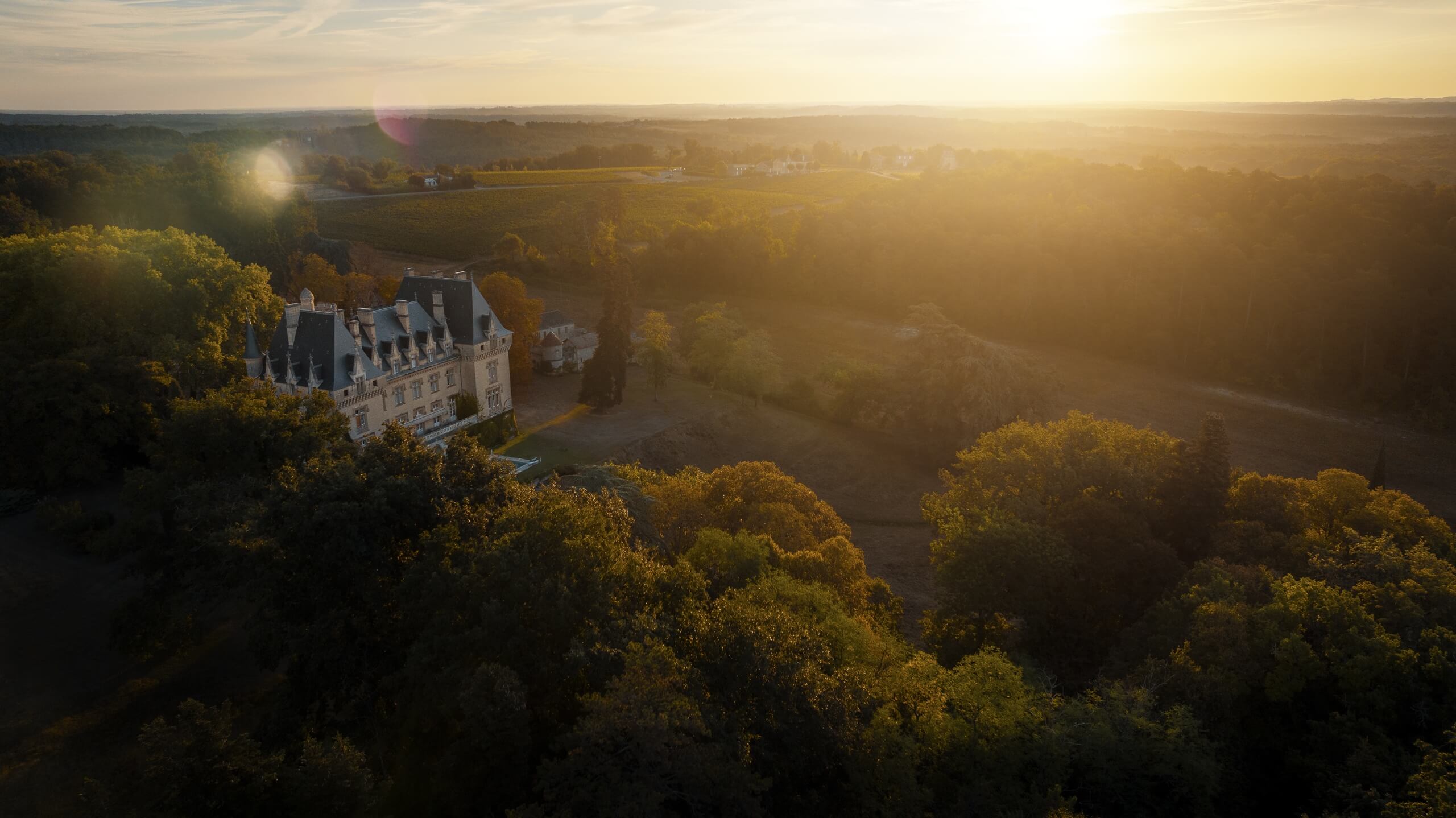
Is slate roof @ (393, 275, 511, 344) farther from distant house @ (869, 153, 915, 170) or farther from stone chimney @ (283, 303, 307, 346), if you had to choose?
distant house @ (869, 153, 915, 170)

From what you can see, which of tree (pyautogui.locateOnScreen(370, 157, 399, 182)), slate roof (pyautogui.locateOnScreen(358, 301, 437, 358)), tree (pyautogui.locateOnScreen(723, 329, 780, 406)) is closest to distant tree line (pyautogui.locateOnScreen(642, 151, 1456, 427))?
tree (pyautogui.locateOnScreen(723, 329, 780, 406))

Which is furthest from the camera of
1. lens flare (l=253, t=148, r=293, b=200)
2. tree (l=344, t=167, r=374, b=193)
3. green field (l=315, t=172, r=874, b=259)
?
tree (l=344, t=167, r=374, b=193)

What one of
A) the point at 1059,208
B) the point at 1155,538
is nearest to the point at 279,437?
the point at 1155,538

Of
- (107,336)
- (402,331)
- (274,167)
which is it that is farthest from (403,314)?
(274,167)

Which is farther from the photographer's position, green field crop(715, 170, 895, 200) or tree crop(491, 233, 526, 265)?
green field crop(715, 170, 895, 200)

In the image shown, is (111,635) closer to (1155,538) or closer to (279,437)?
(279,437)

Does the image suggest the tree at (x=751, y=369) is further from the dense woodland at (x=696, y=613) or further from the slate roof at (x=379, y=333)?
the slate roof at (x=379, y=333)

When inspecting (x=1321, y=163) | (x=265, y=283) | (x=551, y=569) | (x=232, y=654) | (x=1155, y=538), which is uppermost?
(x=1321, y=163)
